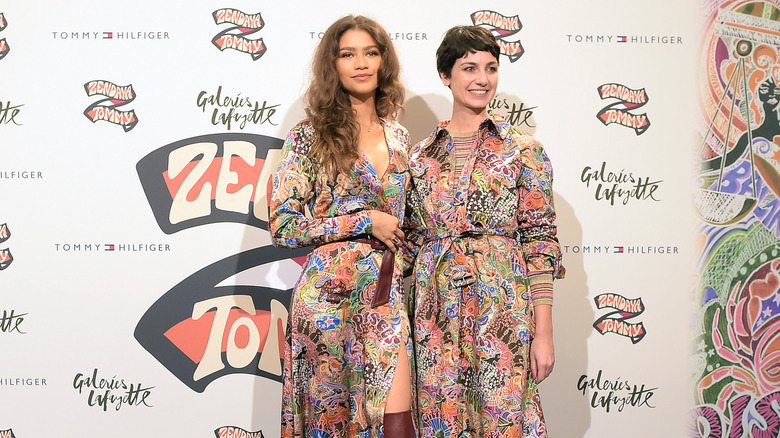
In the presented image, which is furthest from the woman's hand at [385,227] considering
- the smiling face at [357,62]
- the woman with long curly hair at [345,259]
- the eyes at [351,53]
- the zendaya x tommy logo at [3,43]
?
the zendaya x tommy logo at [3,43]

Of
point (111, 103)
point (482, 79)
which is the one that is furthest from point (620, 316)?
point (111, 103)

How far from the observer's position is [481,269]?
85.4 inches

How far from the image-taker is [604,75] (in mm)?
3014

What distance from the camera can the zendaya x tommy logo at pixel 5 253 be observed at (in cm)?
309

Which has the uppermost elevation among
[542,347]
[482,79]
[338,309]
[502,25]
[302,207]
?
[502,25]

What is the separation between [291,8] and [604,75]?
1412 millimetres

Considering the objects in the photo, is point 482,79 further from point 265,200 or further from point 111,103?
point 111,103

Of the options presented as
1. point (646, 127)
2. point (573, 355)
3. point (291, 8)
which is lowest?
point (573, 355)

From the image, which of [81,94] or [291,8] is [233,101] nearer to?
[291,8]

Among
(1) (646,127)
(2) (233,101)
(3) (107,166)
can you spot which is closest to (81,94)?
(3) (107,166)

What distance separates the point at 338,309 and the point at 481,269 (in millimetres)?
490

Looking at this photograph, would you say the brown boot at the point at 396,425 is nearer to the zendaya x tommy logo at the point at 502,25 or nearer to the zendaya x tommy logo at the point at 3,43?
the zendaya x tommy logo at the point at 502,25

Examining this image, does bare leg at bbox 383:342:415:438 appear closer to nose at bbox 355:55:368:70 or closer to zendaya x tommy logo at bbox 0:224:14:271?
nose at bbox 355:55:368:70

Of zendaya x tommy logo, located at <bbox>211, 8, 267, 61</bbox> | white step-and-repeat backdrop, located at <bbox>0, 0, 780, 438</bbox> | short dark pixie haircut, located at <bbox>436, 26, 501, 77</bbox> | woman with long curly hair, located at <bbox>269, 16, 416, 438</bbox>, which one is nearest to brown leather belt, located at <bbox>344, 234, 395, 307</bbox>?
woman with long curly hair, located at <bbox>269, 16, 416, 438</bbox>
